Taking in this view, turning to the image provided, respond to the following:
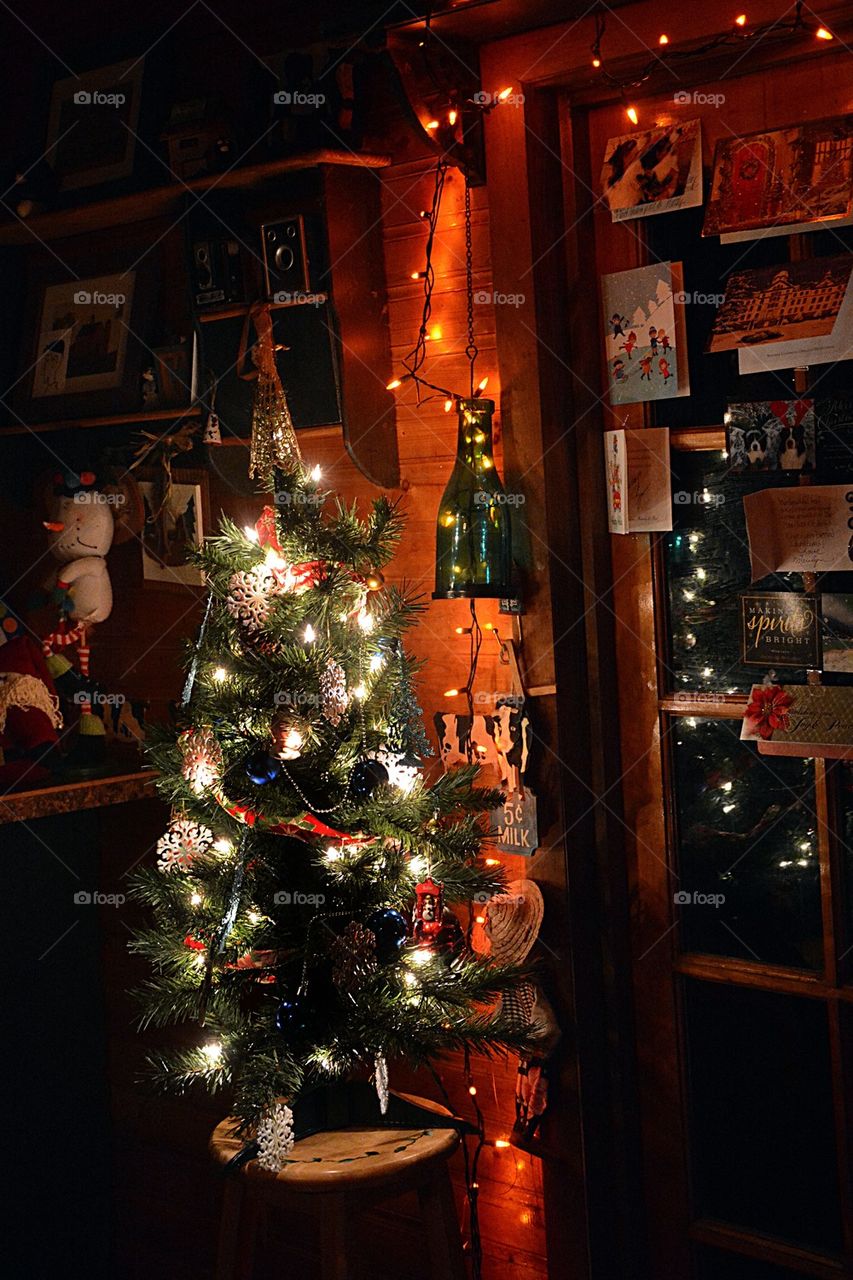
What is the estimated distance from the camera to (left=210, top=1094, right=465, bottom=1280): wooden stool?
179cm

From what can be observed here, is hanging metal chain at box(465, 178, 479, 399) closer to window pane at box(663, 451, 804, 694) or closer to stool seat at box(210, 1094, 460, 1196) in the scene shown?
window pane at box(663, 451, 804, 694)

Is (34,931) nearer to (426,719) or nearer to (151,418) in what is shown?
(426,719)

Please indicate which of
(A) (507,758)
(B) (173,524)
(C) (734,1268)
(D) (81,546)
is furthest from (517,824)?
(D) (81,546)

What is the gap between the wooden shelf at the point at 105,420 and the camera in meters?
2.55

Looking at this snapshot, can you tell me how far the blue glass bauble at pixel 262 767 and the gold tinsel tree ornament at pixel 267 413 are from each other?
0.67 m

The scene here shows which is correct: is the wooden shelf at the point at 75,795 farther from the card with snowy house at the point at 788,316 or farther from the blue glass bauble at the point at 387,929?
the card with snowy house at the point at 788,316

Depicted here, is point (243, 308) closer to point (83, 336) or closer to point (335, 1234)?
point (83, 336)

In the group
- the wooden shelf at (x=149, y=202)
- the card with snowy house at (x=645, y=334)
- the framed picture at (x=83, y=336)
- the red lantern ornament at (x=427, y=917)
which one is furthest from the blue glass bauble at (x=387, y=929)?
the framed picture at (x=83, y=336)

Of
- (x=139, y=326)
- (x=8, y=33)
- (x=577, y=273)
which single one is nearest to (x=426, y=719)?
(x=577, y=273)

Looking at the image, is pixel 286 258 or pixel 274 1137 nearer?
pixel 274 1137

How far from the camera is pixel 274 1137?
→ 5.70 feet

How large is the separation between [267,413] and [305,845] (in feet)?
2.73

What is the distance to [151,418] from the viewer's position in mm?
2600

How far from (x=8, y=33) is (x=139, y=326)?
0.85 metres
